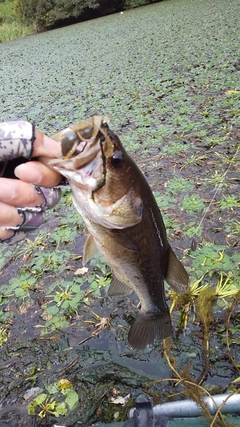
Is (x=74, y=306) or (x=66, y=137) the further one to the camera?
(x=74, y=306)

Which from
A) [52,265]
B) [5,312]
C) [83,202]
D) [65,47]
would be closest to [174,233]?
[52,265]

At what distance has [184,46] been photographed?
11.7m

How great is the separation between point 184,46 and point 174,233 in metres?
9.72

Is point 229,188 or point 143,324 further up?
point 143,324

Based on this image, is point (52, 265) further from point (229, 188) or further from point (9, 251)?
point (229, 188)

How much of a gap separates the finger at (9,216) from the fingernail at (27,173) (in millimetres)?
159

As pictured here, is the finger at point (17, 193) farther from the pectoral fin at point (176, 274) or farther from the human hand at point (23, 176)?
the pectoral fin at point (176, 274)

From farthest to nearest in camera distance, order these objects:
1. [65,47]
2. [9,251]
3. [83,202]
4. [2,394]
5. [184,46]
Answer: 1. [65,47]
2. [184,46]
3. [9,251]
4. [2,394]
5. [83,202]

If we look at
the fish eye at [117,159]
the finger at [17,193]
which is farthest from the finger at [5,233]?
the fish eye at [117,159]

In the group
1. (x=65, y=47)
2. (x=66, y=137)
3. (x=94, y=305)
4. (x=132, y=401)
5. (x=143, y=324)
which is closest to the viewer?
(x=66, y=137)

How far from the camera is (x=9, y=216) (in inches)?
62.0

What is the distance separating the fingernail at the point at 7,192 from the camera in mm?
1476

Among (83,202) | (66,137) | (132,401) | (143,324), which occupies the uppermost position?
(66,137)

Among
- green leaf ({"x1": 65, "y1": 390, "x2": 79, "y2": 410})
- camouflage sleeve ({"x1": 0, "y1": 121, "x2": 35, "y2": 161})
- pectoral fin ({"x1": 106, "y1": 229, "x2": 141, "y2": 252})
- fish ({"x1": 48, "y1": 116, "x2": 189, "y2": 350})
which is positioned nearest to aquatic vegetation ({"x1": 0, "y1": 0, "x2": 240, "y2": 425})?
green leaf ({"x1": 65, "y1": 390, "x2": 79, "y2": 410})
